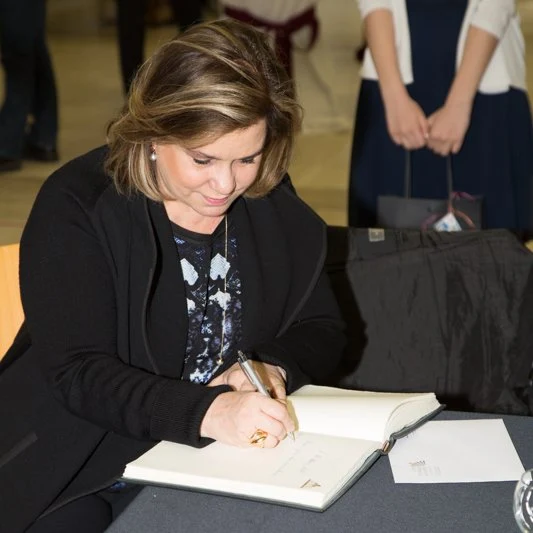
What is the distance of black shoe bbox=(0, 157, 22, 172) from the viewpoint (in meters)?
5.18

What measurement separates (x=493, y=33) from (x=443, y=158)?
40cm

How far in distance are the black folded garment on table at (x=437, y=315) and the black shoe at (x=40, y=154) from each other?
3.18m

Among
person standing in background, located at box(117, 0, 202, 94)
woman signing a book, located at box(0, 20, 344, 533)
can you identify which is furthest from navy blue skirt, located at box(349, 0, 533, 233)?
person standing in background, located at box(117, 0, 202, 94)

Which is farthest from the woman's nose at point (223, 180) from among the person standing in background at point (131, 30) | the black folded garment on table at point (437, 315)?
the person standing in background at point (131, 30)

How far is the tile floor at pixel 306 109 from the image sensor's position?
191 inches

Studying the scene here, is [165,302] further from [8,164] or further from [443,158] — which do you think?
[8,164]

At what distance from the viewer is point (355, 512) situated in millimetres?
1407

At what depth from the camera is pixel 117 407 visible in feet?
5.46

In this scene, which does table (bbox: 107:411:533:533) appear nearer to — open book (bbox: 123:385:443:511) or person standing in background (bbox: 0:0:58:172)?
open book (bbox: 123:385:443:511)

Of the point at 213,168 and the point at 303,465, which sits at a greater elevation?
the point at 213,168

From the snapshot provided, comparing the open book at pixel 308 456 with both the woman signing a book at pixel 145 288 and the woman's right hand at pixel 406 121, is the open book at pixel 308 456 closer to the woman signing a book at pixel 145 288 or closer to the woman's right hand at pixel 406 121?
the woman signing a book at pixel 145 288

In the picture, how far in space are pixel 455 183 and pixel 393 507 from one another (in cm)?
196

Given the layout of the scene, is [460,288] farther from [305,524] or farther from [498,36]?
[305,524]

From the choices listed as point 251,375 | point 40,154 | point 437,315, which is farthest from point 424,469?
point 40,154
